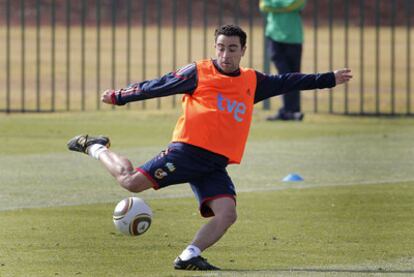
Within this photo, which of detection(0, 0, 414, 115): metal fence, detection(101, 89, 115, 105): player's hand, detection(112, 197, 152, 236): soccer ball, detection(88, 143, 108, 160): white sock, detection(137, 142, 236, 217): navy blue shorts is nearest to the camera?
detection(137, 142, 236, 217): navy blue shorts

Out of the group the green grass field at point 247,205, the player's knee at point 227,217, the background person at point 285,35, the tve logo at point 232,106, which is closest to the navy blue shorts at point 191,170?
the player's knee at point 227,217

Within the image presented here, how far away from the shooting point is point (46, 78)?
27.3 m

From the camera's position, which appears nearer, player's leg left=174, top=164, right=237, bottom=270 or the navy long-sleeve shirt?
player's leg left=174, top=164, right=237, bottom=270

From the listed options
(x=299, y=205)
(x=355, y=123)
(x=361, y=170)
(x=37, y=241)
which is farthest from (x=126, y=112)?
(x=37, y=241)

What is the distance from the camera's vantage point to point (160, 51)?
23.2 meters

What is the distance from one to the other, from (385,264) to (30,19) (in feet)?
98.0

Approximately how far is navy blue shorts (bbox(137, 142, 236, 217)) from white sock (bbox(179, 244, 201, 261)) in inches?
15.1

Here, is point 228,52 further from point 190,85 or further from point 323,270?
point 323,270

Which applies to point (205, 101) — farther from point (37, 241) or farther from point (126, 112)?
point (126, 112)

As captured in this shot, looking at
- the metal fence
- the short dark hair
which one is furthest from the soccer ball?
the metal fence

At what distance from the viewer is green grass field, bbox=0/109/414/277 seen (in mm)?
9742

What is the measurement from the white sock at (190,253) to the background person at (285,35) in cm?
1019

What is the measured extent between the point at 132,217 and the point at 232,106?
3.11 ft

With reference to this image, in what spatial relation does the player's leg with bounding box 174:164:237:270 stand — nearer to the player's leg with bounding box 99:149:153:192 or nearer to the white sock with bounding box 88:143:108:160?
the player's leg with bounding box 99:149:153:192
